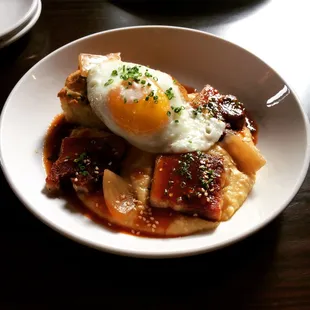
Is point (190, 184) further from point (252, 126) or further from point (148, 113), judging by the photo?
point (252, 126)

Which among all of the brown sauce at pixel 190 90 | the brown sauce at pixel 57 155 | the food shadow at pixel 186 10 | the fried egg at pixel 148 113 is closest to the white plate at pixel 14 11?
the food shadow at pixel 186 10

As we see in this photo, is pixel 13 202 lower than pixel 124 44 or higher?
lower

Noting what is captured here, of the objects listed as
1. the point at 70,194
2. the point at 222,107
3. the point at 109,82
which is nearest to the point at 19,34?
the point at 109,82

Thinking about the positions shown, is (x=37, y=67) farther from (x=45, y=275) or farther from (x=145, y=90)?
(x=45, y=275)

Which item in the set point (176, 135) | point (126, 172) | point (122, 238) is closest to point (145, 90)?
point (176, 135)

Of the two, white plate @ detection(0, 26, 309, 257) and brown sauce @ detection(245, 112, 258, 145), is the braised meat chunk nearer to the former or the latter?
brown sauce @ detection(245, 112, 258, 145)

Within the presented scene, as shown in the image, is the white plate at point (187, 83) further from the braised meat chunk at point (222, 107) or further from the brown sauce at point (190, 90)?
the braised meat chunk at point (222, 107)
